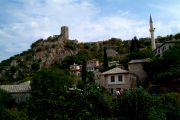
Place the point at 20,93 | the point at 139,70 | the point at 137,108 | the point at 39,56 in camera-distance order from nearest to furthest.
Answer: the point at 137,108 → the point at 139,70 → the point at 20,93 → the point at 39,56

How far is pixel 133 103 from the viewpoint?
26.5m

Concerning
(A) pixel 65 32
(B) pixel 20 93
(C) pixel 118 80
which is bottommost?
(B) pixel 20 93

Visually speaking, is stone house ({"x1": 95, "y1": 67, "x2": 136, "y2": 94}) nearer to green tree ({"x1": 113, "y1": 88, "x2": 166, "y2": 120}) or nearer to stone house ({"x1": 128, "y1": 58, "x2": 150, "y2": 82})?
stone house ({"x1": 128, "y1": 58, "x2": 150, "y2": 82})

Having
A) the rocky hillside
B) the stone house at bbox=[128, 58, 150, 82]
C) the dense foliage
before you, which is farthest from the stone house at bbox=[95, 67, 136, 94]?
the rocky hillside

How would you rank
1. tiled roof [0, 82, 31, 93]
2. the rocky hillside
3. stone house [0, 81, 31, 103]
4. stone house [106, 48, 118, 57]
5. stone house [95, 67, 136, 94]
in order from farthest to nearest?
the rocky hillside, stone house [106, 48, 118, 57], tiled roof [0, 82, 31, 93], stone house [0, 81, 31, 103], stone house [95, 67, 136, 94]

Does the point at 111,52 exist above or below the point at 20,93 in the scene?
above

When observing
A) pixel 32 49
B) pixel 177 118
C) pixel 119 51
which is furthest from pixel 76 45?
pixel 177 118

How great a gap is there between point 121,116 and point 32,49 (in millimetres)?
98094

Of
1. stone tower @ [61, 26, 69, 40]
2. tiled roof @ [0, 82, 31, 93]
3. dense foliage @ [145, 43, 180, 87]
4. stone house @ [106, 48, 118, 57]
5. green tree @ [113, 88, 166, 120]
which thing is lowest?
green tree @ [113, 88, 166, 120]

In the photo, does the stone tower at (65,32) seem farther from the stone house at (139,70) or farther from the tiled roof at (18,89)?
the stone house at (139,70)

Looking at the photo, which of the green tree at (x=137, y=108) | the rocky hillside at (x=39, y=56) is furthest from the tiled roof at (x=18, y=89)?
the rocky hillside at (x=39, y=56)

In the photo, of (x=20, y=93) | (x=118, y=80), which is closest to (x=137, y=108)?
(x=118, y=80)

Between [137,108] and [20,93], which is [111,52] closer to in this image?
[20,93]

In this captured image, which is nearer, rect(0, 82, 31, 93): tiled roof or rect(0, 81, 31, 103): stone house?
rect(0, 81, 31, 103): stone house
